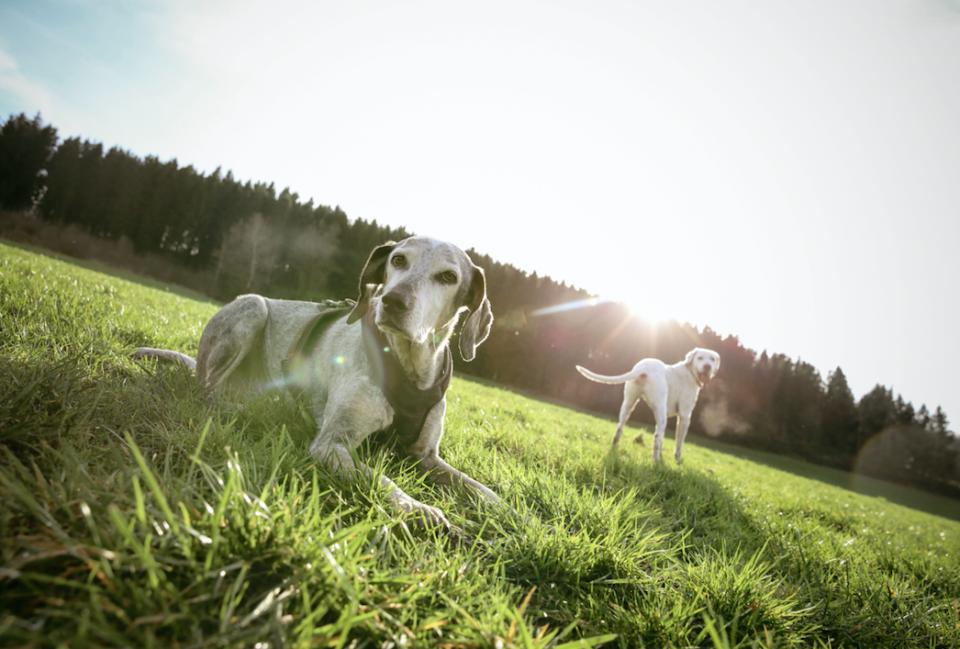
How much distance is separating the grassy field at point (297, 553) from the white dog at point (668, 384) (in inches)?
188

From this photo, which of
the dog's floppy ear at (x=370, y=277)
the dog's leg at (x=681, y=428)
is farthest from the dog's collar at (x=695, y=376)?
the dog's floppy ear at (x=370, y=277)

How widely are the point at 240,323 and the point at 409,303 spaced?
83.7 inches

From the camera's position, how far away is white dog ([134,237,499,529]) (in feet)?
8.59

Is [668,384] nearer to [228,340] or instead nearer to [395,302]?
[395,302]

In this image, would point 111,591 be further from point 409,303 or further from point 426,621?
point 409,303

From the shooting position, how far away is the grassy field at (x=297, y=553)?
89 centimetres

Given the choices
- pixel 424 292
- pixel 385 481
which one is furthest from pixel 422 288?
pixel 385 481

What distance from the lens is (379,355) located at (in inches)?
112

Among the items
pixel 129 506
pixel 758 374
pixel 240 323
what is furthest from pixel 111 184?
pixel 758 374

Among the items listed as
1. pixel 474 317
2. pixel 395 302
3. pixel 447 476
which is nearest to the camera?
pixel 395 302

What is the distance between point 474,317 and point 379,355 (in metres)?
0.85

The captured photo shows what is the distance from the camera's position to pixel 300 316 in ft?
13.1

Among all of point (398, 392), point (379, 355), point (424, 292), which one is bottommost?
point (398, 392)

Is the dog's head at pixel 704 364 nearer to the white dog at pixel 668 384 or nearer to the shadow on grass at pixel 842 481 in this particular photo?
the white dog at pixel 668 384
